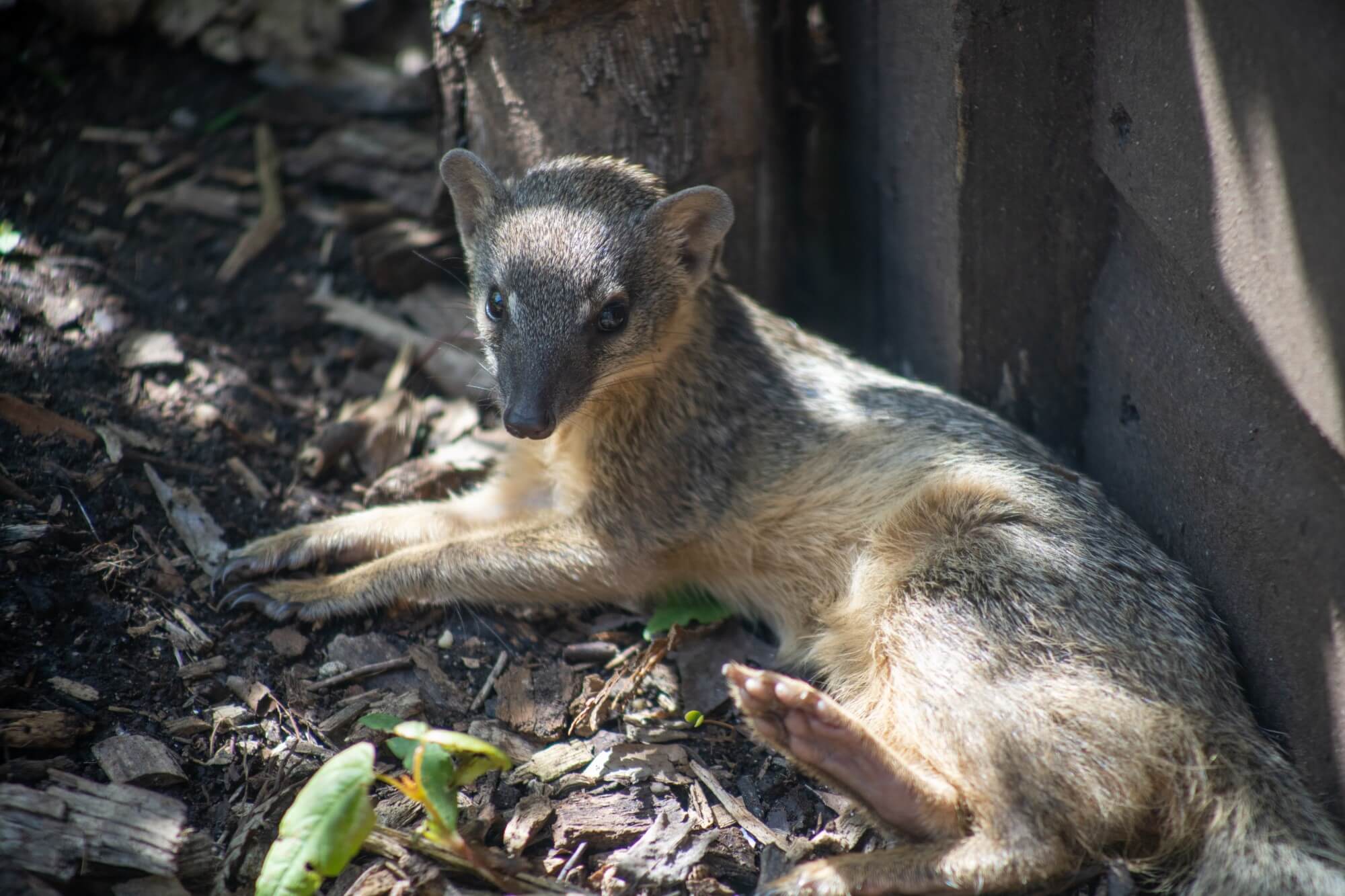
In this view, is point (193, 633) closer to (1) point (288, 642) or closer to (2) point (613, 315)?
(1) point (288, 642)

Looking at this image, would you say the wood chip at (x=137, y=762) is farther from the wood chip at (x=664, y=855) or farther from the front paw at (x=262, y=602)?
the wood chip at (x=664, y=855)

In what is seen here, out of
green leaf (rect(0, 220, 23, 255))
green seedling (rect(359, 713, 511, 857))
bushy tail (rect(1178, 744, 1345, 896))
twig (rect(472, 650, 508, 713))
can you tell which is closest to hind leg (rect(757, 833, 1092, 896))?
bushy tail (rect(1178, 744, 1345, 896))

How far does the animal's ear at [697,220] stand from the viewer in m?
5.40

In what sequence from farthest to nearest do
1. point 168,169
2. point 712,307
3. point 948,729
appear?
point 168,169
point 712,307
point 948,729

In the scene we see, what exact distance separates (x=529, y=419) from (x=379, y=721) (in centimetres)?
152

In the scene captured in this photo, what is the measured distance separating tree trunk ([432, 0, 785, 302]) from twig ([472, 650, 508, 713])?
2993 mm

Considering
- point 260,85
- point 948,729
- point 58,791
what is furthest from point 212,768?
point 260,85

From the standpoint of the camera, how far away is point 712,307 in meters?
5.94

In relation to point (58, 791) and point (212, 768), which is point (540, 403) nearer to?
point (212, 768)

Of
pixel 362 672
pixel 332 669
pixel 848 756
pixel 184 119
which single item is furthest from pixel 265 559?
pixel 184 119

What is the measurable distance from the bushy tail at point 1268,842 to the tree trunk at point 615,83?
172 inches

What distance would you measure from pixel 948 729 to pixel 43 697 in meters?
3.88

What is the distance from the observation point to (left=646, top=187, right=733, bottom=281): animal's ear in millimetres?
5398

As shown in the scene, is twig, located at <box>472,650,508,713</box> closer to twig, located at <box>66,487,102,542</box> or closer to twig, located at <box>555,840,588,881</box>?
twig, located at <box>555,840,588,881</box>
